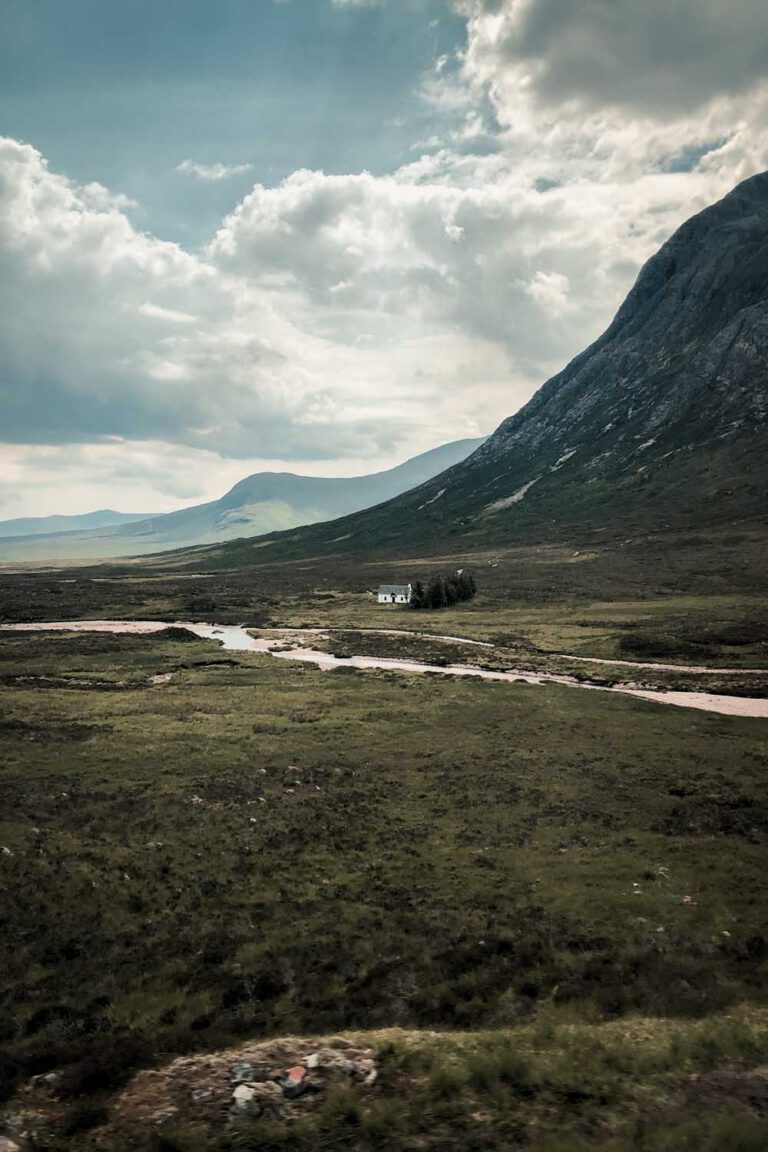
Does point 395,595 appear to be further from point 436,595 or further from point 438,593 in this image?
point 438,593

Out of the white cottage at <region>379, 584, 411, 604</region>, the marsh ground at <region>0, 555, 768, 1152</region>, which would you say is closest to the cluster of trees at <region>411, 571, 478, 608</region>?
the white cottage at <region>379, 584, 411, 604</region>

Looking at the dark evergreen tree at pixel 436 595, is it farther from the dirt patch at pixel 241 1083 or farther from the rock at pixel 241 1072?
the rock at pixel 241 1072

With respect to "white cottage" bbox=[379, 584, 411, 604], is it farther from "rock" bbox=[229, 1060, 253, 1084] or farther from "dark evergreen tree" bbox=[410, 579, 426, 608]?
"rock" bbox=[229, 1060, 253, 1084]

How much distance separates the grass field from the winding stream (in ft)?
32.4

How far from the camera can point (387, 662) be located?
88875 mm

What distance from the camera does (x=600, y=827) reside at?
32.5 meters

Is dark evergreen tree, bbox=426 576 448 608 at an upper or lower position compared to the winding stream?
upper

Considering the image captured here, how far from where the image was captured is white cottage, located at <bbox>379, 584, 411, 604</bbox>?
149750mm

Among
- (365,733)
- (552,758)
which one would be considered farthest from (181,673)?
(552,758)

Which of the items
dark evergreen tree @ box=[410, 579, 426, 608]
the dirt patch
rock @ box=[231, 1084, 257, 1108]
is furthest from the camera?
dark evergreen tree @ box=[410, 579, 426, 608]

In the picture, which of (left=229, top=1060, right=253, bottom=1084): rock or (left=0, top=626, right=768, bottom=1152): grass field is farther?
(left=0, top=626, right=768, bottom=1152): grass field

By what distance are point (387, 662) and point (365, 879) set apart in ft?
204

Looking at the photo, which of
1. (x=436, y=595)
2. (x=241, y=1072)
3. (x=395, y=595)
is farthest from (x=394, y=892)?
(x=395, y=595)

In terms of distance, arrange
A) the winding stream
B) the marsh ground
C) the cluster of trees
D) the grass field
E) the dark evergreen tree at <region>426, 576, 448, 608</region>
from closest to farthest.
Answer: the marsh ground → the grass field → the winding stream → the dark evergreen tree at <region>426, 576, 448, 608</region> → the cluster of trees
